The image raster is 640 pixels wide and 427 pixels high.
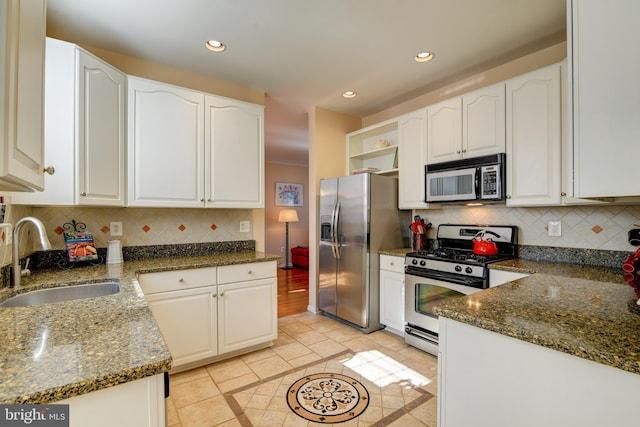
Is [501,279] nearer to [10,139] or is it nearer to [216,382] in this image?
[216,382]

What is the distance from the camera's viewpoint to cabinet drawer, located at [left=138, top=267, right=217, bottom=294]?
210 cm

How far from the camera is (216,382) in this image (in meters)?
2.19

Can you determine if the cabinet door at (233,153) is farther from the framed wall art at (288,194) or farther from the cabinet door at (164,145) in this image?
the framed wall art at (288,194)

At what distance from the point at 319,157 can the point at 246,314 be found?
203cm

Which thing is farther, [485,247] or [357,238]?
[357,238]

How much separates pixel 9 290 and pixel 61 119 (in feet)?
3.35

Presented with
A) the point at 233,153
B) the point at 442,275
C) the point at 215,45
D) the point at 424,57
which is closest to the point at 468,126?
the point at 424,57

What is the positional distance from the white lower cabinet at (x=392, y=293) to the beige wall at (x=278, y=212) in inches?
164

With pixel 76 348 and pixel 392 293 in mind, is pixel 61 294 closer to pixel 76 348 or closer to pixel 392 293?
pixel 76 348

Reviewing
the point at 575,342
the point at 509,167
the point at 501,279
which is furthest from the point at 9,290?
the point at 509,167

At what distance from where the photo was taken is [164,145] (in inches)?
93.2

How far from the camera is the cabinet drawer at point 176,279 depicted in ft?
6.89

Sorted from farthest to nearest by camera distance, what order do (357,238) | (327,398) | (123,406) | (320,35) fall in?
(357,238)
(320,35)
(327,398)
(123,406)

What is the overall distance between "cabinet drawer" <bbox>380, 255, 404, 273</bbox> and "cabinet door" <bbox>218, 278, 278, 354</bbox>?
1.15 meters
